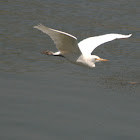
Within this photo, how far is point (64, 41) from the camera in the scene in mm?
7434

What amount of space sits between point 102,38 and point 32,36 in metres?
3.11

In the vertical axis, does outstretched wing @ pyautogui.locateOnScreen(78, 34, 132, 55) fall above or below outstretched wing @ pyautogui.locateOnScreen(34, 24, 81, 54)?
above

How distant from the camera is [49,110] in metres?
7.29

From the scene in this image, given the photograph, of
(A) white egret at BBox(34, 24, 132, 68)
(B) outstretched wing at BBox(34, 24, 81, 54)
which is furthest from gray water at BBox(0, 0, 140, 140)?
(B) outstretched wing at BBox(34, 24, 81, 54)

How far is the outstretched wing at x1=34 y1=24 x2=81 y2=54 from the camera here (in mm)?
6967

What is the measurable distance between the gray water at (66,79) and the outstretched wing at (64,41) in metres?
0.72

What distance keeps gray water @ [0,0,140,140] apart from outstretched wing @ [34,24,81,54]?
717mm

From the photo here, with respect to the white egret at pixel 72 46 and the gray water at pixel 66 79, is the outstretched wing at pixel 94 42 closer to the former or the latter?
the white egret at pixel 72 46

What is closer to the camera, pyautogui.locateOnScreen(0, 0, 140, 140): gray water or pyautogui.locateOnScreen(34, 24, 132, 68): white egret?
pyautogui.locateOnScreen(0, 0, 140, 140): gray water

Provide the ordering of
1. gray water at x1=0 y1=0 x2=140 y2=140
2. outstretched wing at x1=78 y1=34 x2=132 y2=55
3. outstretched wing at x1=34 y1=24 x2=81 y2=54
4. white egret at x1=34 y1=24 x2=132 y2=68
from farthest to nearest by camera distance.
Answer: outstretched wing at x1=78 y1=34 x2=132 y2=55 → white egret at x1=34 y1=24 x2=132 y2=68 → outstretched wing at x1=34 y1=24 x2=81 y2=54 → gray water at x1=0 y1=0 x2=140 y2=140

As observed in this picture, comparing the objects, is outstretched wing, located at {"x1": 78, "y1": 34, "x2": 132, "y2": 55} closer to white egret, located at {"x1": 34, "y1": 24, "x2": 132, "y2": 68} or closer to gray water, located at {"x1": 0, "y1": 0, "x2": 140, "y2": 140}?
white egret, located at {"x1": 34, "y1": 24, "x2": 132, "y2": 68}

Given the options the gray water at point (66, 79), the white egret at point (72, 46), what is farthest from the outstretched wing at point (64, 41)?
the gray water at point (66, 79)

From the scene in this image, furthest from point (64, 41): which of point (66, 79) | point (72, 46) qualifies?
point (66, 79)

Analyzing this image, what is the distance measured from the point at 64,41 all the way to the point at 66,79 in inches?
55.7
